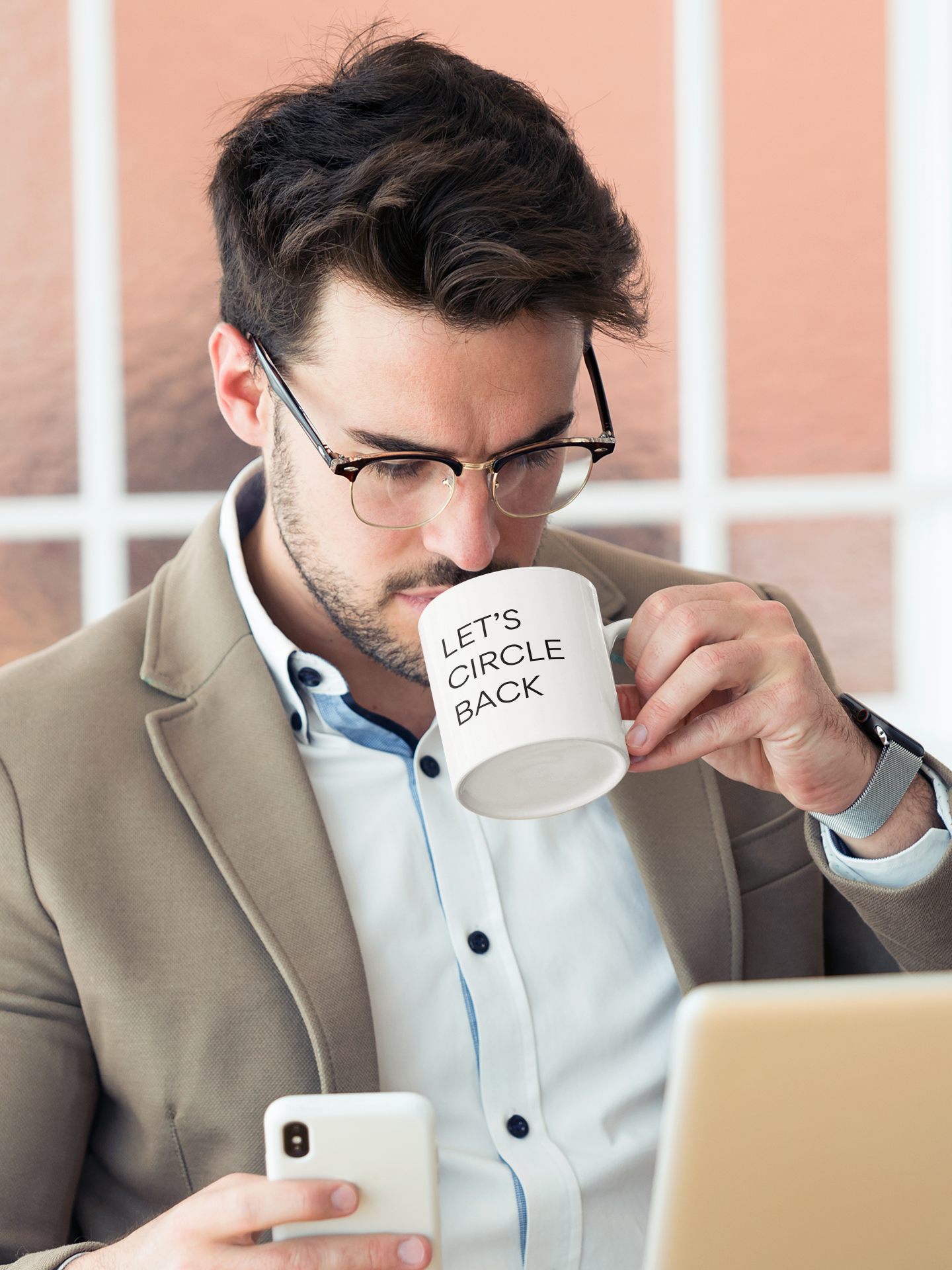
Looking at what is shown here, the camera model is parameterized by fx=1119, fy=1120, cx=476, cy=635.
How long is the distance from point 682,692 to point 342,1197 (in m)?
0.49

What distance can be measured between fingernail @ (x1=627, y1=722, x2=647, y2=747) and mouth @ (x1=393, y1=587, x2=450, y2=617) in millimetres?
270

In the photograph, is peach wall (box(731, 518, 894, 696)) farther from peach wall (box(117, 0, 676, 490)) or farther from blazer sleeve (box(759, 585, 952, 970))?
blazer sleeve (box(759, 585, 952, 970))

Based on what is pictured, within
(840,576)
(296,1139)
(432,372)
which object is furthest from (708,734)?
(840,576)

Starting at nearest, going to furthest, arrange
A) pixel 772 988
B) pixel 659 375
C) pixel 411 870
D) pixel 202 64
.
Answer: pixel 772 988 < pixel 411 870 < pixel 202 64 < pixel 659 375

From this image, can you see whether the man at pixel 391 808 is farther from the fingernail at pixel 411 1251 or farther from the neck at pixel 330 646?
the fingernail at pixel 411 1251

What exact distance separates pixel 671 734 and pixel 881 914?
0.30m

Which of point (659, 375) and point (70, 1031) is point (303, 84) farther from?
point (659, 375)

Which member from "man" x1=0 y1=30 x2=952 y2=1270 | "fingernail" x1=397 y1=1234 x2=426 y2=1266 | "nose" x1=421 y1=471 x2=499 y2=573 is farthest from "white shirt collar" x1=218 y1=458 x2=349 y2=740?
"fingernail" x1=397 y1=1234 x2=426 y2=1266

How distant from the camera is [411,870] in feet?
3.86

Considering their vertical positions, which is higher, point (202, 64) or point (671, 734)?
point (202, 64)

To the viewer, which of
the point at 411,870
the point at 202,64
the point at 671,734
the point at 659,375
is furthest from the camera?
the point at 659,375

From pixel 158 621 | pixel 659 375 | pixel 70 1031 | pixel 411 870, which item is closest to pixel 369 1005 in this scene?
pixel 411 870

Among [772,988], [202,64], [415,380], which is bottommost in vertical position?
[772,988]

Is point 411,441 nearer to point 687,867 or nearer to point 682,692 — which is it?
point 682,692
